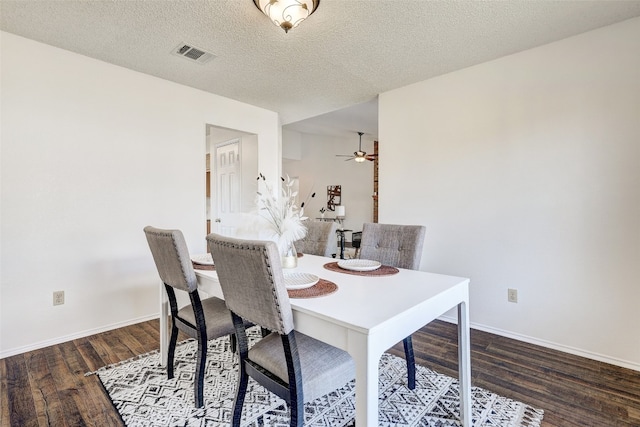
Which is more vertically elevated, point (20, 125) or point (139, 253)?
point (20, 125)

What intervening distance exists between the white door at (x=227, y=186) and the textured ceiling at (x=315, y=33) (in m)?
1.41

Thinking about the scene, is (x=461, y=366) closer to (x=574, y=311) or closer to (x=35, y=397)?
→ (x=574, y=311)

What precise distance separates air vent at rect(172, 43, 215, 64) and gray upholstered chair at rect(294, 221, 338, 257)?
5.51 ft

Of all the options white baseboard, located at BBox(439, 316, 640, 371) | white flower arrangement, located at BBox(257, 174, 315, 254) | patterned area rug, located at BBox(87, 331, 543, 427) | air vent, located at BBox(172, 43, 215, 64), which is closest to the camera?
patterned area rug, located at BBox(87, 331, 543, 427)

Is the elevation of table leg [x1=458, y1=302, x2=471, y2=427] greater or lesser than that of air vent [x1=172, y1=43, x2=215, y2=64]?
lesser

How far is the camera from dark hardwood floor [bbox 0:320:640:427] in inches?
64.5

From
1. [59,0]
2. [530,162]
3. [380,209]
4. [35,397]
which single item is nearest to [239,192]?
[380,209]

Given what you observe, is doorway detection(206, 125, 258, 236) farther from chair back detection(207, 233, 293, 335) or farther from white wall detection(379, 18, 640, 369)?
chair back detection(207, 233, 293, 335)

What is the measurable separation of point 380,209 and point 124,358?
2688 millimetres

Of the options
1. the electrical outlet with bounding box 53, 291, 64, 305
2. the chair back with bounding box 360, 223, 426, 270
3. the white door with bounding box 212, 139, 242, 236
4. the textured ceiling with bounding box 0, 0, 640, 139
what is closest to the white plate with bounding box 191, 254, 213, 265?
the chair back with bounding box 360, 223, 426, 270

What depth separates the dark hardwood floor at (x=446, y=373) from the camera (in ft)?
5.37

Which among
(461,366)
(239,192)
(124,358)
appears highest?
(239,192)

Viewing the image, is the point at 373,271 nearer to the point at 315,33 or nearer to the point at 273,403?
the point at 273,403

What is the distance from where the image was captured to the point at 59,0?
1.94 metres
